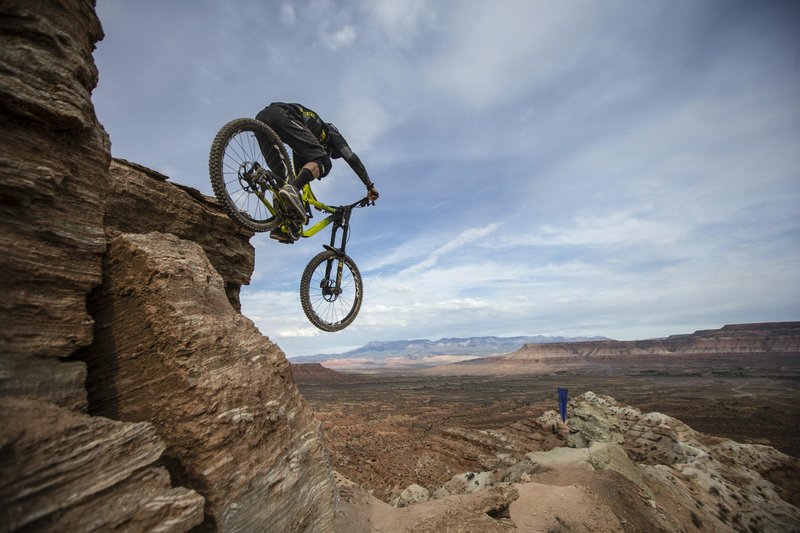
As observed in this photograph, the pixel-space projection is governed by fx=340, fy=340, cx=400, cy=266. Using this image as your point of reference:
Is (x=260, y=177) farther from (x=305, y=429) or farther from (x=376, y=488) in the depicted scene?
(x=376, y=488)

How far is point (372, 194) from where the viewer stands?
7.60m

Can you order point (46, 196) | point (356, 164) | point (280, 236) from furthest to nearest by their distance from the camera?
1. point (356, 164)
2. point (280, 236)
3. point (46, 196)

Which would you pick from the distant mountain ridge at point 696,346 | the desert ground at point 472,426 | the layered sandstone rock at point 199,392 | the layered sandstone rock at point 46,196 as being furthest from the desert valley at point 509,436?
the distant mountain ridge at point 696,346

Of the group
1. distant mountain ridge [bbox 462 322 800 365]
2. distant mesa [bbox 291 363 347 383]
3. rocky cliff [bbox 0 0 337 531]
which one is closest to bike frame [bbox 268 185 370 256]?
rocky cliff [bbox 0 0 337 531]

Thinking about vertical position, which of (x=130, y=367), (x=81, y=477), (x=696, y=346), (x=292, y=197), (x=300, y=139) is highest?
(x=300, y=139)

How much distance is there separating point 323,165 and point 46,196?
3.84 meters

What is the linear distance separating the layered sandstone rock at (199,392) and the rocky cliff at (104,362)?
0.01m

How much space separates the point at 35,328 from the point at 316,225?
181 inches

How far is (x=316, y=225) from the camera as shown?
7.00 meters

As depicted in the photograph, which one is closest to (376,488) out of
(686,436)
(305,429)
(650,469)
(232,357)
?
(650,469)

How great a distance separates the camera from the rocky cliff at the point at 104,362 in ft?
7.66

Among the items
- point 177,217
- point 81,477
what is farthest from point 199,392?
point 177,217

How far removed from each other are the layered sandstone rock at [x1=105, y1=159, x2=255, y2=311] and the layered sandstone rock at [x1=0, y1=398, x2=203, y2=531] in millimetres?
2558

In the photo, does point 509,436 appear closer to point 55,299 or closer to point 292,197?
point 292,197
